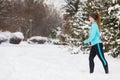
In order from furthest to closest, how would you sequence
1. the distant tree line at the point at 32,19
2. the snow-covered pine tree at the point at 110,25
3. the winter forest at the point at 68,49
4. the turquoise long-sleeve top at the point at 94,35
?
the distant tree line at the point at 32,19
the snow-covered pine tree at the point at 110,25
the winter forest at the point at 68,49
the turquoise long-sleeve top at the point at 94,35

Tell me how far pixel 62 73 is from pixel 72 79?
0.95 m

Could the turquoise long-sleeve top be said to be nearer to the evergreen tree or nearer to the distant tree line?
the evergreen tree

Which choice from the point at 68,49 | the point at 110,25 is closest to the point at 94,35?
the point at 110,25

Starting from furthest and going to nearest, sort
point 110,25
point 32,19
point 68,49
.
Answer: point 32,19, point 68,49, point 110,25

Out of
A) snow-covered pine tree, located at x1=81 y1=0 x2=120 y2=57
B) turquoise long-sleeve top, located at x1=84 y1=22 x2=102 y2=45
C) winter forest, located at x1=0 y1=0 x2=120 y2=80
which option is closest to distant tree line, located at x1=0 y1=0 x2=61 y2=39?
winter forest, located at x1=0 y1=0 x2=120 y2=80

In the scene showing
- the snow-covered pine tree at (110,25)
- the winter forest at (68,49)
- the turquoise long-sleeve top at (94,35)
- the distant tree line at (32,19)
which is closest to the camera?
the turquoise long-sleeve top at (94,35)

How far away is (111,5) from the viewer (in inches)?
543

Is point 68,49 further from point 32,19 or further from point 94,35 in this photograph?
point 32,19

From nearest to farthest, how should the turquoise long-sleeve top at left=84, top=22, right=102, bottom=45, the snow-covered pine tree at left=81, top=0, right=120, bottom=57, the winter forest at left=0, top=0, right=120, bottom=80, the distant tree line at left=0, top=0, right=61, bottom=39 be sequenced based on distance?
1. the turquoise long-sleeve top at left=84, top=22, right=102, bottom=45
2. the winter forest at left=0, top=0, right=120, bottom=80
3. the snow-covered pine tree at left=81, top=0, right=120, bottom=57
4. the distant tree line at left=0, top=0, right=61, bottom=39

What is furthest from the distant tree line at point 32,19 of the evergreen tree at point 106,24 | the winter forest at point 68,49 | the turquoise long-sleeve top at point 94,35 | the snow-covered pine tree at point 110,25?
the turquoise long-sleeve top at point 94,35

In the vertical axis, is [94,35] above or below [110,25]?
below

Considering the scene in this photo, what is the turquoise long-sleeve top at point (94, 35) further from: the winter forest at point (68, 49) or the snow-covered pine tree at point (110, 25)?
the snow-covered pine tree at point (110, 25)

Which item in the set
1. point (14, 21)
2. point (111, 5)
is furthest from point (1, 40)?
point (111, 5)

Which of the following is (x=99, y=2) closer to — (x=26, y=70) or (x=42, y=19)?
(x=26, y=70)
